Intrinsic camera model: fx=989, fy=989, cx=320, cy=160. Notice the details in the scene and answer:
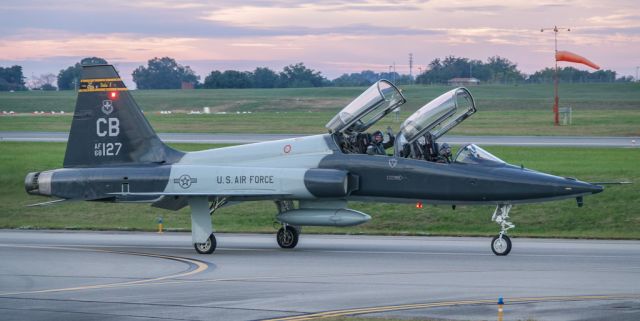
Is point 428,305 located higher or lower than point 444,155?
lower

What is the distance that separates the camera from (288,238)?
23094 millimetres

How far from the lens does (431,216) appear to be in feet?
94.7

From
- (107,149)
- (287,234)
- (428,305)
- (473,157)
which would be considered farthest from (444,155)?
(107,149)

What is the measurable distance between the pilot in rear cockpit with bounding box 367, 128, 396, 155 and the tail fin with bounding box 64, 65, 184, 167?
473cm

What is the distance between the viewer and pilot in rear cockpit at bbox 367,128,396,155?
22.3 metres

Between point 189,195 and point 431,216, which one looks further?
point 431,216

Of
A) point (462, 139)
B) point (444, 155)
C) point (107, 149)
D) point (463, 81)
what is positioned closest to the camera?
point (444, 155)

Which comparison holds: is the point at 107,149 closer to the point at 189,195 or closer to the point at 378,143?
the point at 189,195

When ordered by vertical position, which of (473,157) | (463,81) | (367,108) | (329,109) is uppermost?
(463,81)

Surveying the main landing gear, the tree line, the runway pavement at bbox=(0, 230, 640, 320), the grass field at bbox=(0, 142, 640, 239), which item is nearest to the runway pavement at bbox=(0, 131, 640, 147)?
the grass field at bbox=(0, 142, 640, 239)

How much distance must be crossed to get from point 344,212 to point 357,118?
223 centimetres

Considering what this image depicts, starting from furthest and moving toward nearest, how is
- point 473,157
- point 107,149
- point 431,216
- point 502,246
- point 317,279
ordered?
point 431,216 → point 107,149 → point 473,157 → point 502,246 → point 317,279

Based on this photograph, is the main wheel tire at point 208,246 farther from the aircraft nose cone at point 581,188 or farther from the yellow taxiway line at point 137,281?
the aircraft nose cone at point 581,188

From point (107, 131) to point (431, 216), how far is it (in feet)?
33.1
